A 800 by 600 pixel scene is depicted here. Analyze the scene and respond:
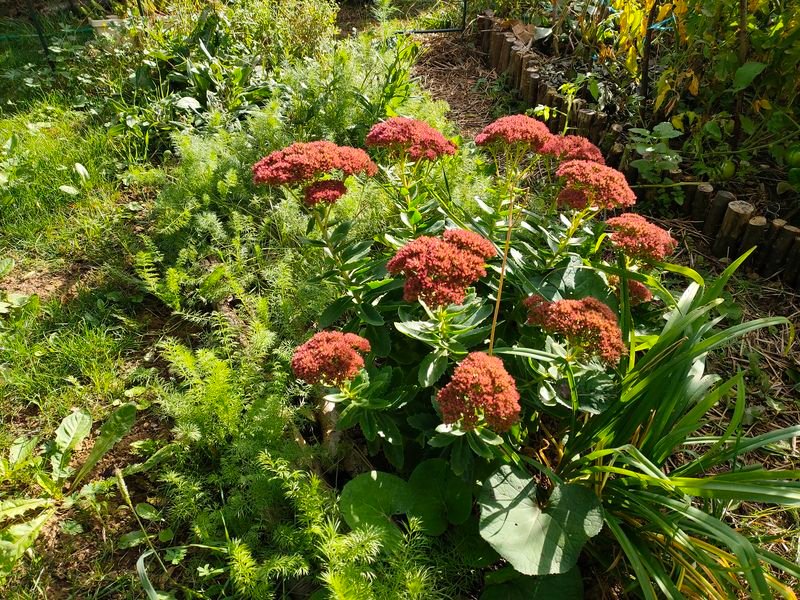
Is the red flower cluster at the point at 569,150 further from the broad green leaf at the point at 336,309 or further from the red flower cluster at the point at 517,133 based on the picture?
the broad green leaf at the point at 336,309

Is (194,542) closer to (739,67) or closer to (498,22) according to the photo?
(739,67)

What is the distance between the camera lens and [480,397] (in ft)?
4.50

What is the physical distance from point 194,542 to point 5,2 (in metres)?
6.95

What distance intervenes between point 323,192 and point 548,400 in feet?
3.19

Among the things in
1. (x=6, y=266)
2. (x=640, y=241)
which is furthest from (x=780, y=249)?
(x=6, y=266)

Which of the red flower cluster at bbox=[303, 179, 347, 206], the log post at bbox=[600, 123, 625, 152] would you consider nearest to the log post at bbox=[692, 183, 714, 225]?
the log post at bbox=[600, 123, 625, 152]

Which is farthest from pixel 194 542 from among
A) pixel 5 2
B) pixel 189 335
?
pixel 5 2

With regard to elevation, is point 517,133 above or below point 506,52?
above

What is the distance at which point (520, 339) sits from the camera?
1.86 meters

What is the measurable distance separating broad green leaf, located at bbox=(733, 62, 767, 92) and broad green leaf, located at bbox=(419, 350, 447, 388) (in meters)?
2.27

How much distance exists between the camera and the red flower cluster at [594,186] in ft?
5.80

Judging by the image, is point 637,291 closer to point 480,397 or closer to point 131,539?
point 480,397

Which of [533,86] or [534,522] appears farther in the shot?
[533,86]

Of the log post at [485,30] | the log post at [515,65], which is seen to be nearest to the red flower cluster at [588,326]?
the log post at [515,65]
